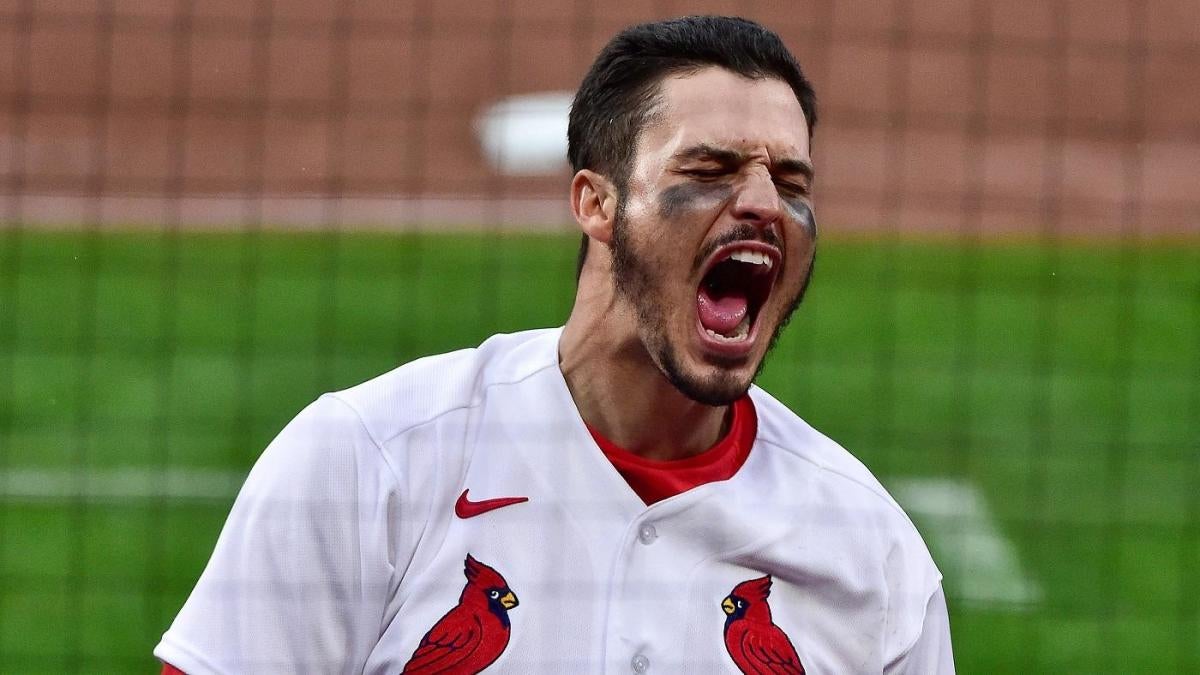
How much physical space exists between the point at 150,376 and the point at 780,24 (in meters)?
7.14

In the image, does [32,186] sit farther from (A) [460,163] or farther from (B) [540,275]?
(B) [540,275]

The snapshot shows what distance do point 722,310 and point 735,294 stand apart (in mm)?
86

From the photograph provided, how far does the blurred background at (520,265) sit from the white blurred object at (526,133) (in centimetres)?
6

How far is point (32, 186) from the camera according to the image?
55.0 feet

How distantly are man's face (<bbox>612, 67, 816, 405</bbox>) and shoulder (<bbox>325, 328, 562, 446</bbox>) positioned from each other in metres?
0.25

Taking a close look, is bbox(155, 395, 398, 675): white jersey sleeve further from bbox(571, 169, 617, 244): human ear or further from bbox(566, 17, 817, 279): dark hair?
bbox(566, 17, 817, 279): dark hair

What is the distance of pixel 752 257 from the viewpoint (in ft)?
11.2

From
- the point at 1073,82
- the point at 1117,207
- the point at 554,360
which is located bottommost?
the point at 554,360

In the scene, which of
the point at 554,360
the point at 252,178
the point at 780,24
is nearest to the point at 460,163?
the point at 252,178

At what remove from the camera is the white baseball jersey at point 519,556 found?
313cm

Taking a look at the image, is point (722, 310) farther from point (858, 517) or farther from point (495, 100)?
point (495, 100)

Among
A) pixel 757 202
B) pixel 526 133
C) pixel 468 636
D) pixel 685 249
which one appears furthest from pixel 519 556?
pixel 526 133

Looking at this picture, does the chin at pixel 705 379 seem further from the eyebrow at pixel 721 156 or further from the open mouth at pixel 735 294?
the eyebrow at pixel 721 156

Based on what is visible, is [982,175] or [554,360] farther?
[982,175]
